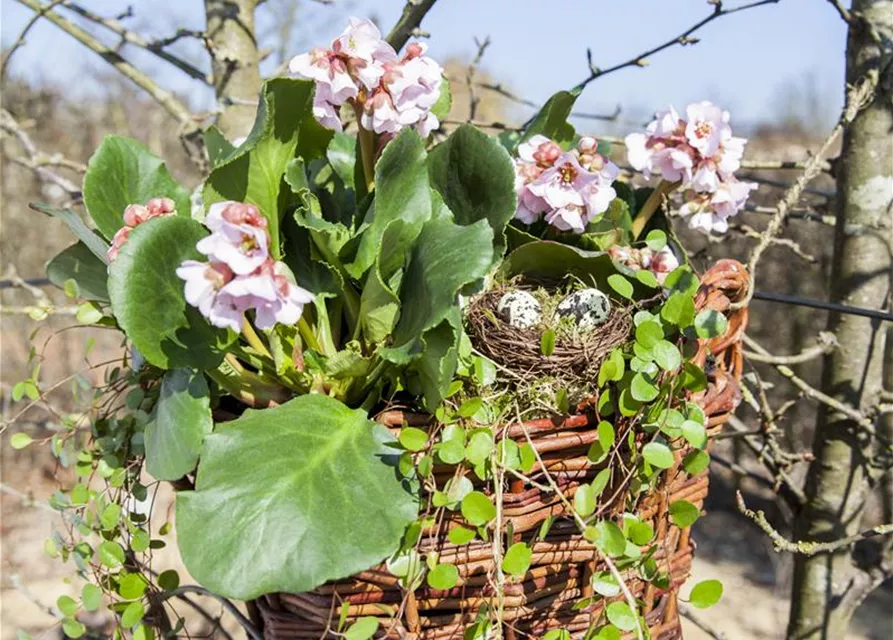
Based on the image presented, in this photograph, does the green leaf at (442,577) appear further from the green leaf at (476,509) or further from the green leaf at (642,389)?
the green leaf at (642,389)

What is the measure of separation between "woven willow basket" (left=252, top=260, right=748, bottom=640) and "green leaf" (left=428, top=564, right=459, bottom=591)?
0.03m

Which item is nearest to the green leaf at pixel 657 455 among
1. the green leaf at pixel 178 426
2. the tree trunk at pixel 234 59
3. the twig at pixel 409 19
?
the green leaf at pixel 178 426

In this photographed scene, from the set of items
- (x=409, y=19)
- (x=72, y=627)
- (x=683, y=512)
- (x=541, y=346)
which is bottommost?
(x=72, y=627)

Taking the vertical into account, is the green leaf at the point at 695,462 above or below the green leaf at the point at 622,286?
below

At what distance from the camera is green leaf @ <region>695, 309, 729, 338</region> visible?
2.26 ft

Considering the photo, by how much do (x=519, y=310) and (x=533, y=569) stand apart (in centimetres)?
23

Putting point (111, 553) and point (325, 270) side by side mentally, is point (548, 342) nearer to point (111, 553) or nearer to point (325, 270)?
point (325, 270)

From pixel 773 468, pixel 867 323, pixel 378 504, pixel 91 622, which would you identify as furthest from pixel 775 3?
pixel 91 622

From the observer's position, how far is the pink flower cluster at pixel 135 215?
693 mm

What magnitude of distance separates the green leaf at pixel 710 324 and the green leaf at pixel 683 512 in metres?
0.14

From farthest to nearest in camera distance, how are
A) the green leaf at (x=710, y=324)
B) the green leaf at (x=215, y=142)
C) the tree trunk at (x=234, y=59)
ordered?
1. the tree trunk at (x=234, y=59)
2. the green leaf at (x=215, y=142)
3. the green leaf at (x=710, y=324)

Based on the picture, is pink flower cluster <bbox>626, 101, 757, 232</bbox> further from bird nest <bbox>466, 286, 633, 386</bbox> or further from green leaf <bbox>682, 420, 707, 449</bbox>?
green leaf <bbox>682, 420, 707, 449</bbox>

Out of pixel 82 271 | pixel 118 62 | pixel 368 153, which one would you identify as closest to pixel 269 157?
pixel 368 153

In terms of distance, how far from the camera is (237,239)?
1.93 ft
